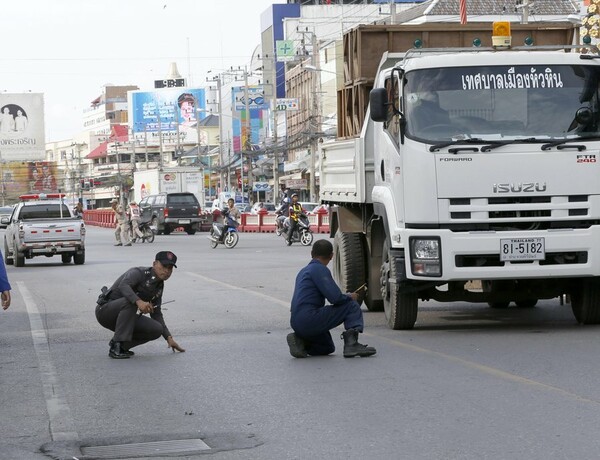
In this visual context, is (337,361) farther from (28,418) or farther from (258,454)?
(258,454)

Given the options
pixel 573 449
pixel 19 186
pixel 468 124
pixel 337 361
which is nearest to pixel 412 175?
pixel 468 124

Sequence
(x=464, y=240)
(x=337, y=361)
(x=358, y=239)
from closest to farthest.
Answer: (x=337, y=361) → (x=464, y=240) → (x=358, y=239)

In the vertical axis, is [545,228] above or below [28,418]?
above

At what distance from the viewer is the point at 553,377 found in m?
10.7

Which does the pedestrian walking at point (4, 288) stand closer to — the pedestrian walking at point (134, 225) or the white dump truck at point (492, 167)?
the white dump truck at point (492, 167)

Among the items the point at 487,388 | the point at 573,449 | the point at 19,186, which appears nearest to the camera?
the point at 573,449

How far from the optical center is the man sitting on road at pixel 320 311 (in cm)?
1227

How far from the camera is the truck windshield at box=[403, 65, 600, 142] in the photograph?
1373 centimetres

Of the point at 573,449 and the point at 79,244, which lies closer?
the point at 573,449

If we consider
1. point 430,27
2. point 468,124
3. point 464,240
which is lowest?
point 464,240

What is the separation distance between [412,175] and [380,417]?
5.10m

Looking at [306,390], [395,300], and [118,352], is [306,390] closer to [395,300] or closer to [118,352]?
[118,352]

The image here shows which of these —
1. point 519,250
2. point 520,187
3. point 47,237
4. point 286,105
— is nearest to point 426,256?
point 519,250

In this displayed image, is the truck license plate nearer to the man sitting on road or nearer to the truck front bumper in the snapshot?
the truck front bumper
